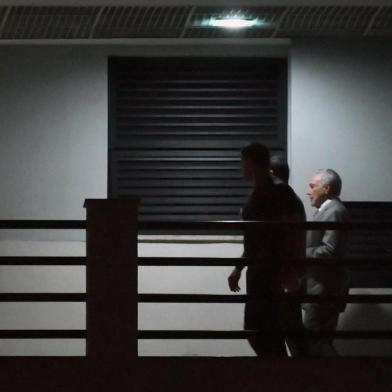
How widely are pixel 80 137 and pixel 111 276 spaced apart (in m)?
2.49

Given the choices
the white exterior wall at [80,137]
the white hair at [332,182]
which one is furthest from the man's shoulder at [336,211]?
the white exterior wall at [80,137]

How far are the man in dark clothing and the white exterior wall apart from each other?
2.08 m

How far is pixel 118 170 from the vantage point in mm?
9328

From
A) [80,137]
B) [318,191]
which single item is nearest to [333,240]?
[318,191]

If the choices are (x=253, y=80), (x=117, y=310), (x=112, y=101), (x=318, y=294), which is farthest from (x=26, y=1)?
(x=318, y=294)

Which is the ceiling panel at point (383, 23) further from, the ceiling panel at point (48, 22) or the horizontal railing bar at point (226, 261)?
the horizontal railing bar at point (226, 261)

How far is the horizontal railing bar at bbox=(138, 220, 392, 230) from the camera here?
22.8 ft

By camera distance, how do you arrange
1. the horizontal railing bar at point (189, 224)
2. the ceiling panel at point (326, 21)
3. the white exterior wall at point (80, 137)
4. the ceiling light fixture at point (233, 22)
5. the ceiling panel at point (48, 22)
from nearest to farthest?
the horizontal railing bar at point (189, 224)
the ceiling panel at point (48, 22)
the ceiling panel at point (326, 21)
the ceiling light fixture at point (233, 22)
the white exterior wall at point (80, 137)

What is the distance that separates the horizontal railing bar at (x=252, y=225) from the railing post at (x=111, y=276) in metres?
0.18

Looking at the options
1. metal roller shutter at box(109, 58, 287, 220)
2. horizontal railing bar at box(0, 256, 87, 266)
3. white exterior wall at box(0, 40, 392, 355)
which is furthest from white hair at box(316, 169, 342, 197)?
horizontal railing bar at box(0, 256, 87, 266)

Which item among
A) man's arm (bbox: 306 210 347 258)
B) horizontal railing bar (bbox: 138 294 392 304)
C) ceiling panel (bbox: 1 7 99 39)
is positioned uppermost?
ceiling panel (bbox: 1 7 99 39)

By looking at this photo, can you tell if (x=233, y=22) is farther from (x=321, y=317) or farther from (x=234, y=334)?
(x=234, y=334)

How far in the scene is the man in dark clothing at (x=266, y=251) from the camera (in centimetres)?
Result: 695

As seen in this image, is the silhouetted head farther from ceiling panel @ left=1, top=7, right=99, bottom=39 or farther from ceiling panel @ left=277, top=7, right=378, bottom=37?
ceiling panel @ left=1, top=7, right=99, bottom=39
